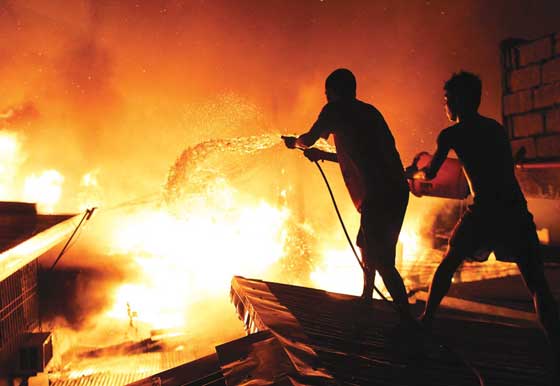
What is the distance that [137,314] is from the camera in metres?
9.16

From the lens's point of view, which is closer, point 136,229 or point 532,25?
point 532,25

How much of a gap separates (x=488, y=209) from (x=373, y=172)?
83 cm

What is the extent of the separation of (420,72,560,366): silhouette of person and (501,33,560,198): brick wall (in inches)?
174

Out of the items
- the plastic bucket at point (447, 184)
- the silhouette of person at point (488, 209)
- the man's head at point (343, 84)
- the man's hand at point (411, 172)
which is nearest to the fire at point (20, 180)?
the man's head at point (343, 84)

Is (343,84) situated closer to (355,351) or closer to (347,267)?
(355,351)

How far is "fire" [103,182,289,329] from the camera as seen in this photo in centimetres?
1082

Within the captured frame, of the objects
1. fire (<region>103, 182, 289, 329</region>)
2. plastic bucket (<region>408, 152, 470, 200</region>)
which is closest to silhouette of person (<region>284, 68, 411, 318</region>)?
plastic bucket (<region>408, 152, 470, 200</region>)

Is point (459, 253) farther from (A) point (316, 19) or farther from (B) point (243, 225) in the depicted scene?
(A) point (316, 19)

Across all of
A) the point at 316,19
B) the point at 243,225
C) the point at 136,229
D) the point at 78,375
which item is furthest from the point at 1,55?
the point at 78,375

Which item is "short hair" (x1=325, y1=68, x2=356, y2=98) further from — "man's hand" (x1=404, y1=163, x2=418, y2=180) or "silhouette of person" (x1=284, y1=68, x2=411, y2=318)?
"man's hand" (x1=404, y1=163, x2=418, y2=180)

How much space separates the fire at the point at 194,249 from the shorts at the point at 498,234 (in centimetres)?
825

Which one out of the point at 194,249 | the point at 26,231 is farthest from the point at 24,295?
the point at 194,249

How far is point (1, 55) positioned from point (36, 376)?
459 inches

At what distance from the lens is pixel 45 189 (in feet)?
45.1
